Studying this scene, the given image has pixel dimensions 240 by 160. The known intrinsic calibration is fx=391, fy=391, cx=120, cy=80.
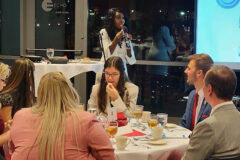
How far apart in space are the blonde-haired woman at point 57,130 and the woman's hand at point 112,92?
1541 mm

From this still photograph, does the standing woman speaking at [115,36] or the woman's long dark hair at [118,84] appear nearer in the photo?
the woman's long dark hair at [118,84]

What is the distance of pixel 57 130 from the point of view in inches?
75.5

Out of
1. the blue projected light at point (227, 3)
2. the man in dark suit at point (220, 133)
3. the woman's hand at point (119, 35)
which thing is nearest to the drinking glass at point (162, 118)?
the man in dark suit at point (220, 133)

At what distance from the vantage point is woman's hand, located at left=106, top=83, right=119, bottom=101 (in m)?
3.61

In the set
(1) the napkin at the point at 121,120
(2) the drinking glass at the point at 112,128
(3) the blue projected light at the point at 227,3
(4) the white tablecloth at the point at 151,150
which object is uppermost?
(3) the blue projected light at the point at 227,3

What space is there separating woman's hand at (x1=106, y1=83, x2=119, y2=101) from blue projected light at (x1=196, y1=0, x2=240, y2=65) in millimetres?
2741

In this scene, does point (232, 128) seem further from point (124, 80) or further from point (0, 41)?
point (0, 41)

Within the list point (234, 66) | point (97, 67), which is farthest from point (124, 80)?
point (234, 66)

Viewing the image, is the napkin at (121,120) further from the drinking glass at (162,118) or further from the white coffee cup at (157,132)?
the white coffee cup at (157,132)

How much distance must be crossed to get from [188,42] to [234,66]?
109 centimetres

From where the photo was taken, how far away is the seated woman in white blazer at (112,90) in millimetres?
3676

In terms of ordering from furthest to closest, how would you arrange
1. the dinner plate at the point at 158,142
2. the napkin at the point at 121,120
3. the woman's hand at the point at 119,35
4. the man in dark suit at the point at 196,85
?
the woman's hand at the point at 119,35, the man in dark suit at the point at 196,85, the napkin at the point at 121,120, the dinner plate at the point at 158,142

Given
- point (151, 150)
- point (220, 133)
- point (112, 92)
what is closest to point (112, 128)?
point (151, 150)

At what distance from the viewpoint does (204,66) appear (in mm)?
3535
